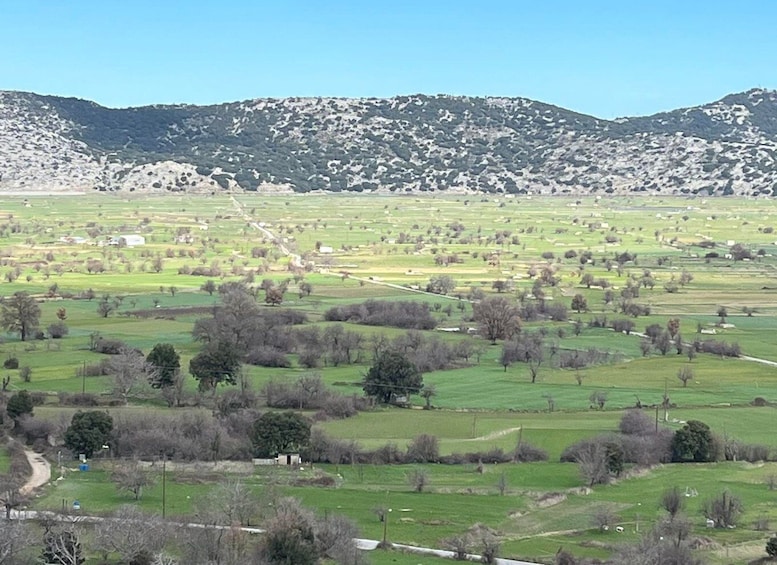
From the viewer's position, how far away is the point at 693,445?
4788 centimetres

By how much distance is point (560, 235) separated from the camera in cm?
15012

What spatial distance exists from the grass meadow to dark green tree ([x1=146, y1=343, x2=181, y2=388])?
1089 millimetres

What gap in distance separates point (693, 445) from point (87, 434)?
68.8 feet

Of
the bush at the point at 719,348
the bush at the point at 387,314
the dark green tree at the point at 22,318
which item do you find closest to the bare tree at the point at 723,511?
the bush at the point at 719,348

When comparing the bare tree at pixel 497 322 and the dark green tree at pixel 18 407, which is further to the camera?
the bare tree at pixel 497 322

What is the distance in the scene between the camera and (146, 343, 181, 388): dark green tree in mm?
56531

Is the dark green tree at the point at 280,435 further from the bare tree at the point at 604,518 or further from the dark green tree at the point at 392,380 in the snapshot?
the bare tree at the point at 604,518

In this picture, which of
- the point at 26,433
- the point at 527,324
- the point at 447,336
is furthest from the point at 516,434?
the point at 527,324

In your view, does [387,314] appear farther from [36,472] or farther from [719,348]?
[36,472]

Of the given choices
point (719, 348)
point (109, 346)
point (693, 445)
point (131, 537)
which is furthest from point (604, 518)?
point (719, 348)

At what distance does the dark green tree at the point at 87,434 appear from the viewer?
4616cm

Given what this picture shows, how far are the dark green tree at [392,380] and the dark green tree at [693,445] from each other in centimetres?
1212

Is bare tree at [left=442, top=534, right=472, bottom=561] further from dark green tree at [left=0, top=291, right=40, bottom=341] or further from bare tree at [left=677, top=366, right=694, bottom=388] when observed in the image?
dark green tree at [left=0, top=291, right=40, bottom=341]

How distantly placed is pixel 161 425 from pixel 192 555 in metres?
14.8
